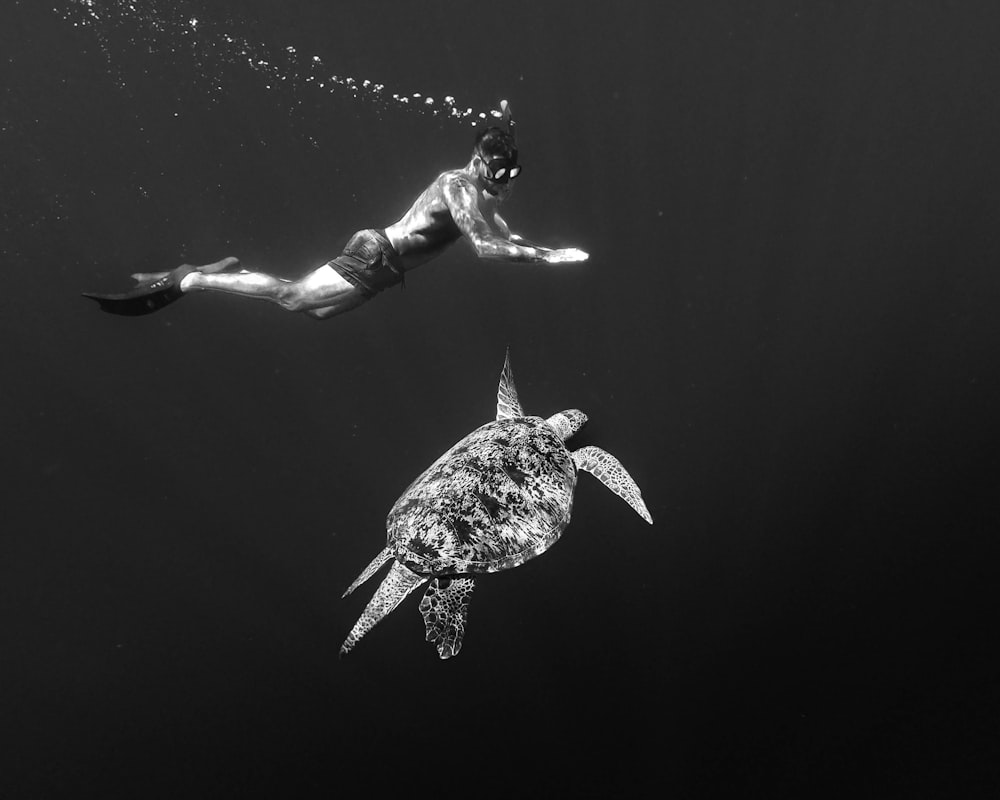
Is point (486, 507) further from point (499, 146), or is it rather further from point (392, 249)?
point (499, 146)

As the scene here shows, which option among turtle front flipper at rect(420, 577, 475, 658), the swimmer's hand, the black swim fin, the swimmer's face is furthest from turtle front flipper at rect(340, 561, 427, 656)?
the black swim fin

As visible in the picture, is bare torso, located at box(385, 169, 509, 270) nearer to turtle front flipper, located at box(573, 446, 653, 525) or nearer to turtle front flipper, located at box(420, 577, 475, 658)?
turtle front flipper, located at box(573, 446, 653, 525)

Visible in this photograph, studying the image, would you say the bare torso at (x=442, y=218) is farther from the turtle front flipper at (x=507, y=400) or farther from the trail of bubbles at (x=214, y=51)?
the trail of bubbles at (x=214, y=51)

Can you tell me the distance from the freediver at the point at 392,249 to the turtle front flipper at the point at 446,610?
1966mm

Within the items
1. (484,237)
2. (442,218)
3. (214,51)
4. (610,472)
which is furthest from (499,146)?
(214,51)

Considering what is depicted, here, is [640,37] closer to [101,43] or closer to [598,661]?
[101,43]

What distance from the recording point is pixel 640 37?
45.0 feet

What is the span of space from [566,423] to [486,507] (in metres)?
1.45

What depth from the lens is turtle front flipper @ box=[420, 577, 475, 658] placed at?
9.73 ft

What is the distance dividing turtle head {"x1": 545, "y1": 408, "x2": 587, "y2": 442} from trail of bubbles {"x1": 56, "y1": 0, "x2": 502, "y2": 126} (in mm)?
11813

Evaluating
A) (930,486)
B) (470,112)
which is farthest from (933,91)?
(930,486)

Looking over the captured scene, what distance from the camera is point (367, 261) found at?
125 inches

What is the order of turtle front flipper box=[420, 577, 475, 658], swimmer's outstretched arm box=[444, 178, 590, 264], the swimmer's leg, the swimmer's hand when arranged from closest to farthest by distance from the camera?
the swimmer's hand → swimmer's outstretched arm box=[444, 178, 590, 264] → turtle front flipper box=[420, 577, 475, 658] → the swimmer's leg

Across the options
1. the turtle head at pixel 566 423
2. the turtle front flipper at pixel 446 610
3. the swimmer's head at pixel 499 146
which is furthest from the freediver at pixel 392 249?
the turtle front flipper at pixel 446 610
